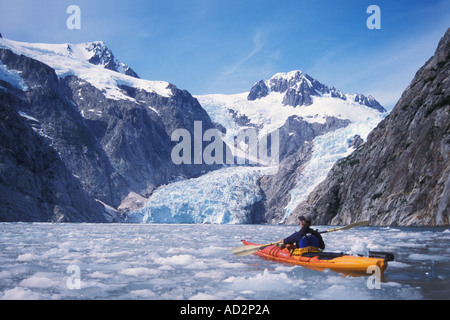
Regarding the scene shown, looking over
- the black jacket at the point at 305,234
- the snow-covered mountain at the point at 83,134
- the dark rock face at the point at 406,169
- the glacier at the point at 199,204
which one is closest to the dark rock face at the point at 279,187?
the glacier at the point at 199,204

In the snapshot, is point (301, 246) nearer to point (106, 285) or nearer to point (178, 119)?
point (106, 285)

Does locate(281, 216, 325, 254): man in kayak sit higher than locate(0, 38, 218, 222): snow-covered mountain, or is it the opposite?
locate(0, 38, 218, 222): snow-covered mountain

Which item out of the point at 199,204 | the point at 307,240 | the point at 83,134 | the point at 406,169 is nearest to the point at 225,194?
the point at 199,204

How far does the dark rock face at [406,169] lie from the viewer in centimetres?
3741

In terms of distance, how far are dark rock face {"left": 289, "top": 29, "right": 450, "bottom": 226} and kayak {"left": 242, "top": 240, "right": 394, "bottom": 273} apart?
27302 millimetres

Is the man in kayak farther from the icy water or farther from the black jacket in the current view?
the icy water

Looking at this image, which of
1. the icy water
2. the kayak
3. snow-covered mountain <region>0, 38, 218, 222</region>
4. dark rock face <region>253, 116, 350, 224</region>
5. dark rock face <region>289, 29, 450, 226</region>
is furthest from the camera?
dark rock face <region>253, 116, 350, 224</region>

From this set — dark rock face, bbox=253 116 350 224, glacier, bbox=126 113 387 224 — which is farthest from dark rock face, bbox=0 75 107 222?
dark rock face, bbox=253 116 350 224

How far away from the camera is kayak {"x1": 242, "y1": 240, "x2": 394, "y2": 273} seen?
9.59m

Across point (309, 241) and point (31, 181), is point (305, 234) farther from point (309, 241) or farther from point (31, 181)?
point (31, 181)

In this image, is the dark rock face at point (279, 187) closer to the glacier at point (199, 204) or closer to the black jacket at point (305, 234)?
the glacier at point (199, 204)

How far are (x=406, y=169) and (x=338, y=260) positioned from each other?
37863 mm

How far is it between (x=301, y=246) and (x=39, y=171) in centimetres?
7153

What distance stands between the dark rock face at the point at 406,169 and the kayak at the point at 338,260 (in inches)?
1075
